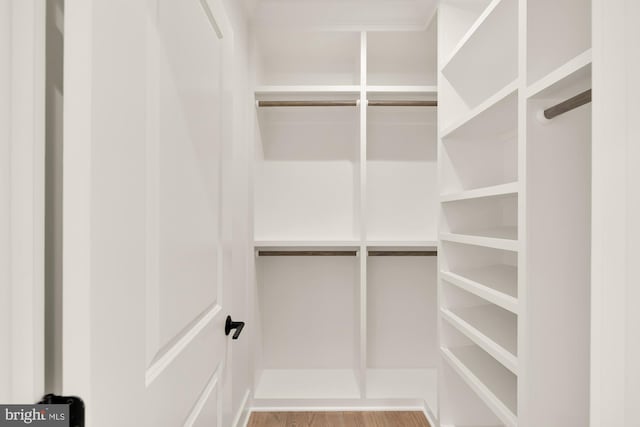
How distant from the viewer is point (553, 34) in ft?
3.66

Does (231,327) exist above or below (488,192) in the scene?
below

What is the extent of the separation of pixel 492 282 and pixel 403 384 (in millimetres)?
1131

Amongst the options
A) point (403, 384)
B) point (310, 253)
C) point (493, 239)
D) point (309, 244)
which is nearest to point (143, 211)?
point (493, 239)

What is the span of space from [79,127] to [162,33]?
1.10ft

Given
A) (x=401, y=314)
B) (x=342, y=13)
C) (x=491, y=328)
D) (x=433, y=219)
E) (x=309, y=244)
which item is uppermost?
(x=342, y=13)

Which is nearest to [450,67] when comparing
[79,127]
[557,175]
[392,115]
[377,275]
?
[392,115]

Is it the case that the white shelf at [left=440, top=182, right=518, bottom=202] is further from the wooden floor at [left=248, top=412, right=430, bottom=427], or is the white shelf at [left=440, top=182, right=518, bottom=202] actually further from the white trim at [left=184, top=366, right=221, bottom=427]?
the wooden floor at [left=248, top=412, right=430, bottom=427]

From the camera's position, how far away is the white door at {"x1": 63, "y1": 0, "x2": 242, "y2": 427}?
1.41 ft

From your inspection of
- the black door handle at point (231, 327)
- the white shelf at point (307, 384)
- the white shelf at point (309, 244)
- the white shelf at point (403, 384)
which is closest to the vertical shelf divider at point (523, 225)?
the black door handle at point (231, 327)

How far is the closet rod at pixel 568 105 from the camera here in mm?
926

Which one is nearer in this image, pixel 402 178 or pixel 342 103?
pixel 342 103

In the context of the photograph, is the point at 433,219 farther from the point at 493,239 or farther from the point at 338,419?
the point at 338,419

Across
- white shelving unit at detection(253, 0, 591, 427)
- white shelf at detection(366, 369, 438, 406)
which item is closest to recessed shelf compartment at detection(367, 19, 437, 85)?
white shelving unit at detection(253, 0, 591, 427)

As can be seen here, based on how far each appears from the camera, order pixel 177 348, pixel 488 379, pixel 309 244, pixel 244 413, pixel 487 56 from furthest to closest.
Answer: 1. pixel 309 244
2. pixel 244 413
3. pixel 487 56
4. pixel 488 379
5. pixel 177 348
